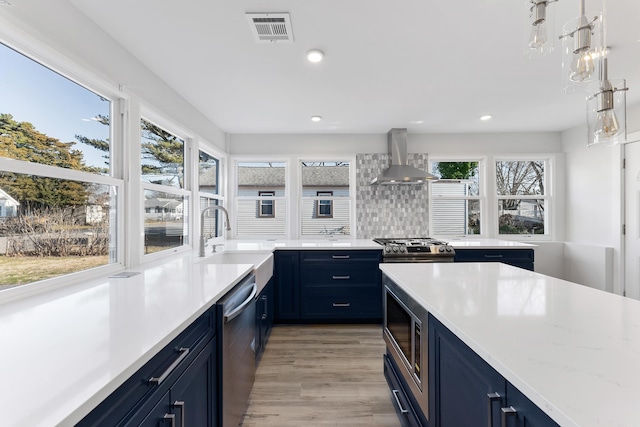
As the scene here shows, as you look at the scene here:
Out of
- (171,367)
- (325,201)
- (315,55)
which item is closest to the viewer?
(171,367)

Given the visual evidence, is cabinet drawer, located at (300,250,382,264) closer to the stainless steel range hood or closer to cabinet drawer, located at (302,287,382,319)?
cabinet drawer, located at (302,287,382,319)

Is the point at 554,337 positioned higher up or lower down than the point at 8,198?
lower down

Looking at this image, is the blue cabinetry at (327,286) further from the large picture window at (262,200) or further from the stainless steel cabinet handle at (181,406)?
the stainless steel cabinet handle at (181,406)

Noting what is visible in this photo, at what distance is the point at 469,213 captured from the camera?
421cm

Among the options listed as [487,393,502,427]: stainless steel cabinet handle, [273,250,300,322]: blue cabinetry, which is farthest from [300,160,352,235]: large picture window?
[487,393,502,427]: stainless steel cabinet handle

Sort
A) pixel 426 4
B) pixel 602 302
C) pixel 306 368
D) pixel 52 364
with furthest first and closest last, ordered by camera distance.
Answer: pixel 306 368, pixel 426 4, pixel 602 302, pixel 52 364

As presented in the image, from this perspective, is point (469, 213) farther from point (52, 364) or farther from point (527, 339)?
point (52, 364)

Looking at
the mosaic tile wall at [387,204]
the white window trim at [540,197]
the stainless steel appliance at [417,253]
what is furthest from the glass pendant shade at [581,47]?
the white window trim at [540,197]

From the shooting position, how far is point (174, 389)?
0.95 m

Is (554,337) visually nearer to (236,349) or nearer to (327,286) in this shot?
(236,349)

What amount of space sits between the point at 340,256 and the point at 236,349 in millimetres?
1852

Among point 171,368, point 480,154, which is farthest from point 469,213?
point 171,368

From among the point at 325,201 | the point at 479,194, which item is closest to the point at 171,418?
the point at 325,201

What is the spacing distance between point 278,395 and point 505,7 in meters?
2.76
